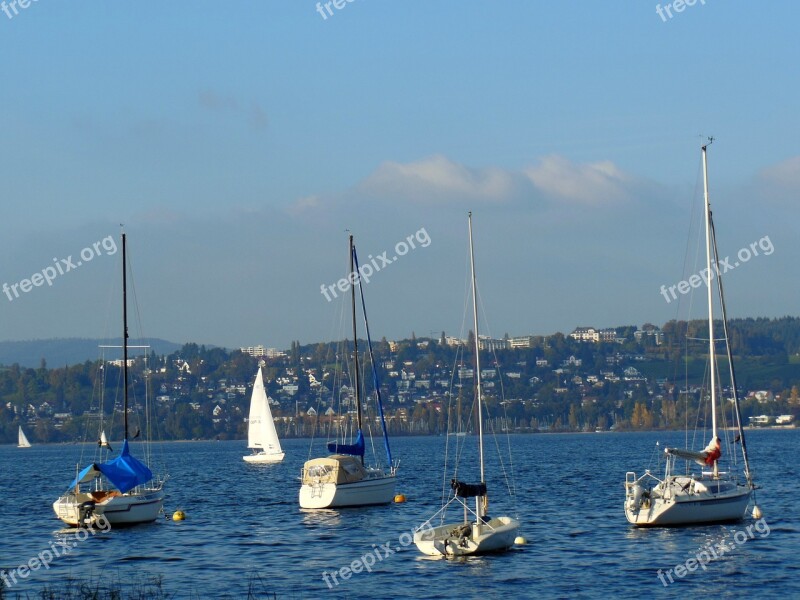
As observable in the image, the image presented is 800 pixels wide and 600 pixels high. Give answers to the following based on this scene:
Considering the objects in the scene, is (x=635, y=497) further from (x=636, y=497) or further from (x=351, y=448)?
(x=351, y=448)

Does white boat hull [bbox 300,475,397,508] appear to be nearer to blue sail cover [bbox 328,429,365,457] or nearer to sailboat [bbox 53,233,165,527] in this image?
blue sail cover [bbox 328,429,365,457]

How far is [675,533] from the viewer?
153 feet

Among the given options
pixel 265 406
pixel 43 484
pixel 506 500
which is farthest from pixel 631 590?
pixel 265 406

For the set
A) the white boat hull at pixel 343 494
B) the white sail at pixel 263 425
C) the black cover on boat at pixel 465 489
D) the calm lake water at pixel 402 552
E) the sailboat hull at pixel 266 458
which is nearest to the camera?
the calm lake water at pixel 402 552

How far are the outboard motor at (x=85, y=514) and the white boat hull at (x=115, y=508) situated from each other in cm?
16

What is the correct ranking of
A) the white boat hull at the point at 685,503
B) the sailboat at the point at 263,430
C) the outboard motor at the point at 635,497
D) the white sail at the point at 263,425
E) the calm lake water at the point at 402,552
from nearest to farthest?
the calm lake water at the point at 402,552 → the white boat hull at the point at 685,503 → the outboard motor at the point at 635,497 → the sailboat at the point at 263,430 → the white sail at the point at 263,425

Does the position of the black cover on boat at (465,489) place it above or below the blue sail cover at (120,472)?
below

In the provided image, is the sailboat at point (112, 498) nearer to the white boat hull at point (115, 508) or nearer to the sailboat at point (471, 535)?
the white boat hull at point (115, 508)

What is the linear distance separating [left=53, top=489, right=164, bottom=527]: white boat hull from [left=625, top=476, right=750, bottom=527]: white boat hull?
19.6 m

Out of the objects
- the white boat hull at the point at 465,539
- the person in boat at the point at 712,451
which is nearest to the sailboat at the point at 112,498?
the white boat hull at the point at 465,539

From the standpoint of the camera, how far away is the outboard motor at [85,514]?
169 feet

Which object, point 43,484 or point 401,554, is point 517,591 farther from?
point 43,484

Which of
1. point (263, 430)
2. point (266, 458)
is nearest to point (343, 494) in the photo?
point (266, 458)

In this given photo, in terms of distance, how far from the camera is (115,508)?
170ft
